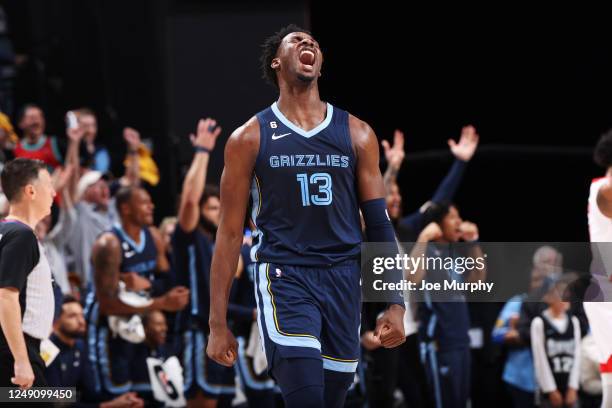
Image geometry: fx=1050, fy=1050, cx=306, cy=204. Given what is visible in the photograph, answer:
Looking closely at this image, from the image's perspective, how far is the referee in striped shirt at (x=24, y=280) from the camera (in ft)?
15.6

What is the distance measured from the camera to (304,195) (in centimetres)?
425

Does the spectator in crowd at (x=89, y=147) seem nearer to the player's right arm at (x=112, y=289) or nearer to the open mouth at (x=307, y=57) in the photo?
the player's right arm at (x=112, y=289)

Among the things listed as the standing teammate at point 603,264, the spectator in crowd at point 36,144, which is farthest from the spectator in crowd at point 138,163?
the standing teammate at point 603,264

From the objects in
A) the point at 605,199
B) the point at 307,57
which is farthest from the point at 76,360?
the point at 605,199

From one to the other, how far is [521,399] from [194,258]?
2.65 metres

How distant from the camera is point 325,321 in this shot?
13.8 feet

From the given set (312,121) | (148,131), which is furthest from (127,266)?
(312,121)

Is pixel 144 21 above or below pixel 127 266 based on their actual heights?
above

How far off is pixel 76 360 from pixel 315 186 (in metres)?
3.49

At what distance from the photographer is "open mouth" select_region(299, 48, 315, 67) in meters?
4.36

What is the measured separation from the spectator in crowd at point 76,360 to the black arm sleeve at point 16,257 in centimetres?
181

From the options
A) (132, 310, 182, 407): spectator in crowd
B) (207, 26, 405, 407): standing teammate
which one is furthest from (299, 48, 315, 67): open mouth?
(132, 310, 182, 407): spectator in crowd

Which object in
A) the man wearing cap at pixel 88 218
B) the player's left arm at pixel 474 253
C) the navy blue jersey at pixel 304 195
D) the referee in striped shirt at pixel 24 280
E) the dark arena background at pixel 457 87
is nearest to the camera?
the navy blue jersey at pixel 304 195

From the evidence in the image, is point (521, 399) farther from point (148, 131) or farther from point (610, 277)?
point (148, 131)
